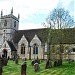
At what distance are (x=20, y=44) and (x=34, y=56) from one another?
5.50 metres

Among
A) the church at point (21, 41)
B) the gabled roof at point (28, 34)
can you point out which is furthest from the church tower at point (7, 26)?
the gabled roof at point (28, 34)

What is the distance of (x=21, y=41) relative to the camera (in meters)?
55.4

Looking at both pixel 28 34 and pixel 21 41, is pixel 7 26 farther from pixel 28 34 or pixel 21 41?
pixel 21 41

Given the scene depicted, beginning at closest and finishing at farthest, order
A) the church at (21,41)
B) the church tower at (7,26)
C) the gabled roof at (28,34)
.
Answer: the church at (21,41) → the gabled roof at (28,34) → the church tower at (7,26)

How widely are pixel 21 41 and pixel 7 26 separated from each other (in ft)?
24.7

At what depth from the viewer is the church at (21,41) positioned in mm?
52062

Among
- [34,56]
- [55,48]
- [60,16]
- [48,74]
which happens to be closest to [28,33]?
[34,56]

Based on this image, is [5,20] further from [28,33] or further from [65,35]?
[65,35]

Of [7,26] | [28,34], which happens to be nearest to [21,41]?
[28,34]

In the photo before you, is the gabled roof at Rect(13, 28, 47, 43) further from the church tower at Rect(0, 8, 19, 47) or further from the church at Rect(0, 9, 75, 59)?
the church tower at Rect(0, 8, 19, 47)

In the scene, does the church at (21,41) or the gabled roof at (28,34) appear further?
the gabled roof at (28,34)

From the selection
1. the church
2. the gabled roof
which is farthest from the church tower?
the gabled roof

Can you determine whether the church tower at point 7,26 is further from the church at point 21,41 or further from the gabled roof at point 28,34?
the gabled roof at point 28,34

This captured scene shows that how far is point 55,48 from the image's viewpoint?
45719mm
